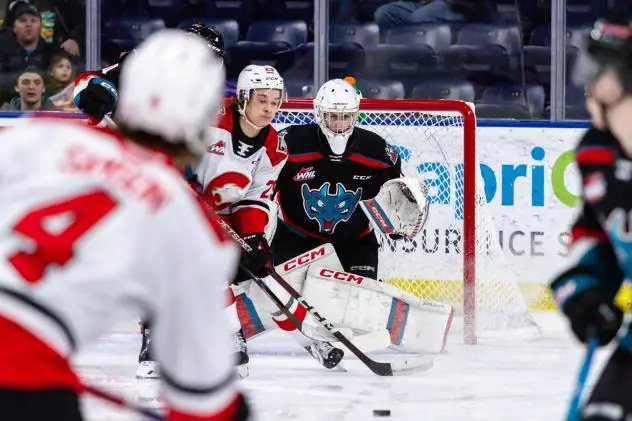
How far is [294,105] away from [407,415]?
6.00 ft

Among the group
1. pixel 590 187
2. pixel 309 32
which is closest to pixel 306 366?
pixel 309 32

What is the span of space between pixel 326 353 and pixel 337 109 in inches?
32.7

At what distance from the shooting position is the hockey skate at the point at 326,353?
13.6ft

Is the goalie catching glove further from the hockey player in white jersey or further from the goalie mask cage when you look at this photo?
the hockey player in white jersey

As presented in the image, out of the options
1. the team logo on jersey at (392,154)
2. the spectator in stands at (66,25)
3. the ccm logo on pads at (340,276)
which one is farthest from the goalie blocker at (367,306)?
→ the spectator in stands at (66,25)

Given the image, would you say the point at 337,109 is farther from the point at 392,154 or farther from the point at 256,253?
the point at 256,253

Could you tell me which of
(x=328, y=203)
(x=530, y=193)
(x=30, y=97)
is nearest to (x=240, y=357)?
(x=328, y=203)

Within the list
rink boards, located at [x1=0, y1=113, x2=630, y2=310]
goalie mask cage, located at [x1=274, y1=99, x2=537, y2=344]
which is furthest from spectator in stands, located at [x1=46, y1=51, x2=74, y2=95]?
goalie mask cage, located at [x1=274, y1=99, x2=537, y2=344]

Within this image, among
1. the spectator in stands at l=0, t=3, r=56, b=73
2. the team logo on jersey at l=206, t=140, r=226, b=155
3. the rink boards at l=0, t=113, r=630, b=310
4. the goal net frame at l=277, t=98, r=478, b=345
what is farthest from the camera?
the spectator in stands at l=0, t=3, r=56, b=73

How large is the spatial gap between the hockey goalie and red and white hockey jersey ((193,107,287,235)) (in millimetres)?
475

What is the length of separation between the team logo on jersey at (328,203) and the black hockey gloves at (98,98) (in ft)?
2.92

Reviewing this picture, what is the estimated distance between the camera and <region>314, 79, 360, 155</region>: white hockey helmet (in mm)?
4406

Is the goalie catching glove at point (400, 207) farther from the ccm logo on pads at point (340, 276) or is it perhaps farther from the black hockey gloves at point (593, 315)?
the black hockey gloves at point (593, 315)

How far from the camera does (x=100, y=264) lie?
122 cm
